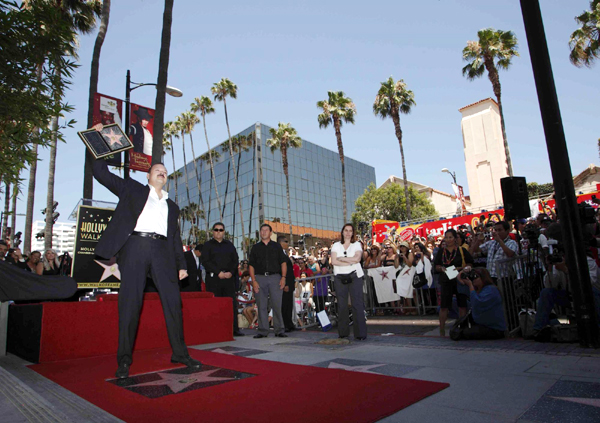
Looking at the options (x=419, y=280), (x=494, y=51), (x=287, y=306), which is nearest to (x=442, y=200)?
(x=494, y=51)

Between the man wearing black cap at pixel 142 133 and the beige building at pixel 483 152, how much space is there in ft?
135

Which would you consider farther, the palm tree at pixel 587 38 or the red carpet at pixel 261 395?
the palm tree at pixel 587 38

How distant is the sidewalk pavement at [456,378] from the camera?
7.59 ft

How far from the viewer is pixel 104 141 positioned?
3959 millimetres

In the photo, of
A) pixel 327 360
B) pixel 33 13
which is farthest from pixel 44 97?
pixel 327 360

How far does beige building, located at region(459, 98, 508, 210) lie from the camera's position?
44.4 m

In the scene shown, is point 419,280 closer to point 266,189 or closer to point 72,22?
point 72,22

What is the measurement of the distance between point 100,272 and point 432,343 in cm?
604

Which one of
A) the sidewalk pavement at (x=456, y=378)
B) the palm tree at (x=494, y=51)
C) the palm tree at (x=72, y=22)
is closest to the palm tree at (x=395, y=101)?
the palm tree at (x=494, y=51)

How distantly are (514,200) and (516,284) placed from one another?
1393 mm

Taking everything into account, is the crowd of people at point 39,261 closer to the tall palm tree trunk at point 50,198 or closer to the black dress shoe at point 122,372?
the tall palm tree trunk at point 50,198

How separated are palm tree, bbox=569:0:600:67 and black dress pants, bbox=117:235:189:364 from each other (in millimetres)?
24515

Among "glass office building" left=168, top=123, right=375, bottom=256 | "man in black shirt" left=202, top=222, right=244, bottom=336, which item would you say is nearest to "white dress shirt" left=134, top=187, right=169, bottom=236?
"man in black shirt" left=202, top=222, right=244, bottom=336

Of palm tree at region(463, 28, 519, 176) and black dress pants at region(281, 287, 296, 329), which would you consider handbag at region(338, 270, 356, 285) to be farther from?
palm tree at region(463, 28, 519, 176)
